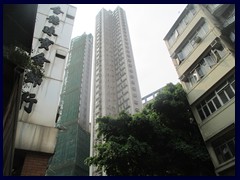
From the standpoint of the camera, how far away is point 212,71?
11375 millimetres

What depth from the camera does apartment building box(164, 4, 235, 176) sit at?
1022 centimetres

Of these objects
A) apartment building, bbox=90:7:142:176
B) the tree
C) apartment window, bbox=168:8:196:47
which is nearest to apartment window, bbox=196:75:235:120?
the tree

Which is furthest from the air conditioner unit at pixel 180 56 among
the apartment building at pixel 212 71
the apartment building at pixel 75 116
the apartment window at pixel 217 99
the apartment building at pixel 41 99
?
the apartment building at pixel 75 116

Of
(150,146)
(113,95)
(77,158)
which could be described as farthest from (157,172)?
(113,95)

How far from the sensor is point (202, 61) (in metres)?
12.4

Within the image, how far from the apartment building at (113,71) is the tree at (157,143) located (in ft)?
102

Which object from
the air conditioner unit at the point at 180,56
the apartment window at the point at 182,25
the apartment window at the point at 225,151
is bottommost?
the apartment window at the point at 225,151

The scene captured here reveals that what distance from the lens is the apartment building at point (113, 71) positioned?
50.5 metres

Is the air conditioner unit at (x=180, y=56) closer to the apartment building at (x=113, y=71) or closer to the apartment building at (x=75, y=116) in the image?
the apartment building at (x=75, y=116)

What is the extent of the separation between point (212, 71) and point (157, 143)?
14.9ft

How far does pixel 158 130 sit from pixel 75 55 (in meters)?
60.4

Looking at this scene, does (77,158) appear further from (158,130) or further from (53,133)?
(53,133)

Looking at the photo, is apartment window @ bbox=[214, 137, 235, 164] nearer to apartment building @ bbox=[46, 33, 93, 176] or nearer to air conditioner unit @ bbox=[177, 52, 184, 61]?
air conditioner unit @ bbox=[177, 52, 184, 61]

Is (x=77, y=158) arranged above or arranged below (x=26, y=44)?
above
